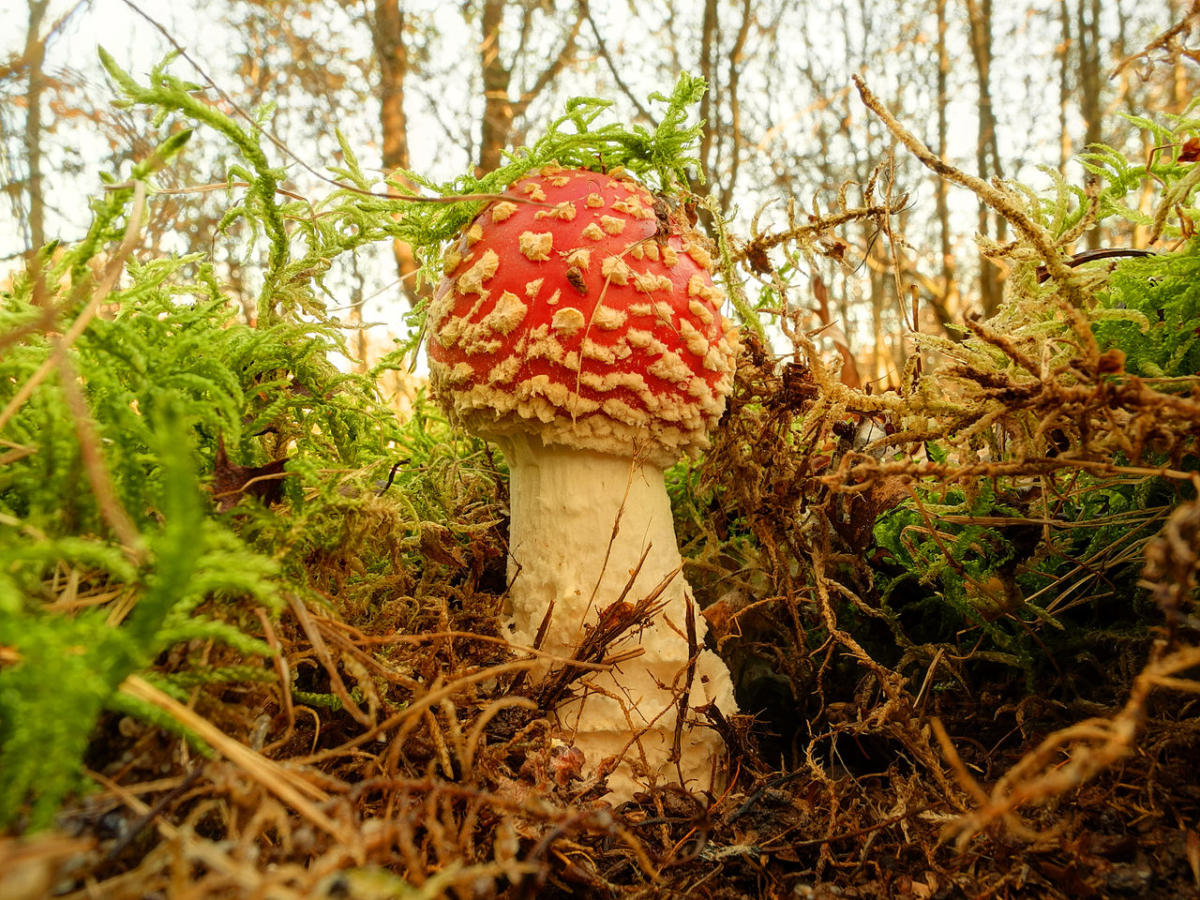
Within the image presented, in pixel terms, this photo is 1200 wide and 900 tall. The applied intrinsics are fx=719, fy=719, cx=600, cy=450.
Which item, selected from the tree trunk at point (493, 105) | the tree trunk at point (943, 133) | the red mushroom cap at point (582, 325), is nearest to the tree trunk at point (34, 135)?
the tree trunk at point (493, 105)

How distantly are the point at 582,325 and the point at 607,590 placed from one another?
0.53 metres

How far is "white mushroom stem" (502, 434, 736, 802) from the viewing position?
136cm

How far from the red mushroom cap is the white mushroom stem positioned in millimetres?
93

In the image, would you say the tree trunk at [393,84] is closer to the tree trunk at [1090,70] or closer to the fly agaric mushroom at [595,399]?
the fly agaric mushroom at [595,399]

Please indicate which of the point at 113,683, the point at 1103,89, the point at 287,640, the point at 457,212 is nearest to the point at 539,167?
the point at 457,212

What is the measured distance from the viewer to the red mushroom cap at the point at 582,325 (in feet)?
4.26

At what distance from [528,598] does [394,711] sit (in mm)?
489

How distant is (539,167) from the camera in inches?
59.7

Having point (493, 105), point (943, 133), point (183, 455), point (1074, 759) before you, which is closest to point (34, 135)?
point (493, 105)

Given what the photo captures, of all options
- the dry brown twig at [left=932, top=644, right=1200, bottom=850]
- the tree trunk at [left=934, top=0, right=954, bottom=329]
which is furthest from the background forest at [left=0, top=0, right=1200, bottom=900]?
the tree trunk at [left=934, top=0, right=954, bottom=329]

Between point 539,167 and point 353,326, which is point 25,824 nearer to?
point 353,326

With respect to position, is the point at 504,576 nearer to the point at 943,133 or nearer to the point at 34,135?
the point at 34,135

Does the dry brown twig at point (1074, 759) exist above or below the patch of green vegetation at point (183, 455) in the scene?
below

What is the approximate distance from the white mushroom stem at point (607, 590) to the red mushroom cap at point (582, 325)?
9cm
